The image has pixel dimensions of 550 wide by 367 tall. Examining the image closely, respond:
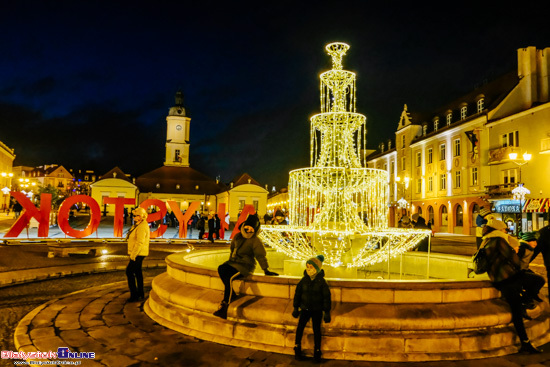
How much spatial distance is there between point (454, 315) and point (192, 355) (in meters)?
3.61

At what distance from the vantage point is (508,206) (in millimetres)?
33562

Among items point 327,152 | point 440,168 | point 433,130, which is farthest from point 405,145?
point 327,152

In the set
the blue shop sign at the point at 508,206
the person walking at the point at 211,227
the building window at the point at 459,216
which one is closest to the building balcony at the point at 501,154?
the blue shop sign at the point at 508,206

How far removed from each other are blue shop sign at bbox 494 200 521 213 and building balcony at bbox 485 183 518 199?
0.49 meters

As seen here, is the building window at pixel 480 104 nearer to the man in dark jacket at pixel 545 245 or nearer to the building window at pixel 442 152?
the building window at pixel 442 152

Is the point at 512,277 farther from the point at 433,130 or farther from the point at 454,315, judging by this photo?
the point at 433,130

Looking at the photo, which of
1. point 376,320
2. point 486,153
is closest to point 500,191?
point 486,153

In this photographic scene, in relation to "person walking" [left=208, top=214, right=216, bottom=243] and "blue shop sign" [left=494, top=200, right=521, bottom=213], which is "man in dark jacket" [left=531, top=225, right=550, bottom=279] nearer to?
"person walking" [left=208, top=214, right=216, bottom=243]

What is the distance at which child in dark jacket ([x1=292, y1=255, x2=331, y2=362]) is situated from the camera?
5.35 meters

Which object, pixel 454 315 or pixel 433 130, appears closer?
pixel 454 315

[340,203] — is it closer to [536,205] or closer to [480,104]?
[536,205]

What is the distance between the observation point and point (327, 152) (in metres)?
9.75

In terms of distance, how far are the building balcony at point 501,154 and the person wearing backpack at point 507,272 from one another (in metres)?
31.1

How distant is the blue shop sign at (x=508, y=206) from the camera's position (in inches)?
1291
